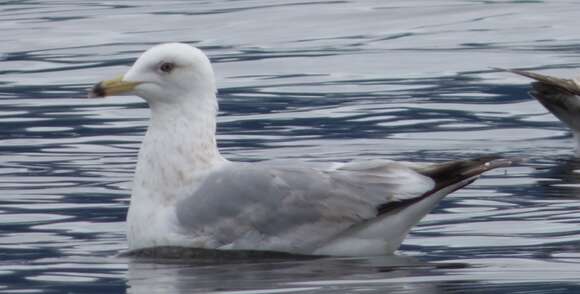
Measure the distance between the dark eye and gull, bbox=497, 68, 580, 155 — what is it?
3.97 m

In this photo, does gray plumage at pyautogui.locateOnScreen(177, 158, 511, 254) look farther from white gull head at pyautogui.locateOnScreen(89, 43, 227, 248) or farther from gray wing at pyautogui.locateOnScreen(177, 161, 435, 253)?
white gull head at pyautogui.locateOnScreen(89, 43, 227, 248)

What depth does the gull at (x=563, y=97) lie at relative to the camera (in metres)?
14.0

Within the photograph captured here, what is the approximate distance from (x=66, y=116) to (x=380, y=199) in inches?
269

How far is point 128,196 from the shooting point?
40.6ft

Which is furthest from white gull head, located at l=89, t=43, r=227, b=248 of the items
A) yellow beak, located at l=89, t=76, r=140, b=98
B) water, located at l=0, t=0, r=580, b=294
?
water, located at l=0, t=0, r=580, b=294

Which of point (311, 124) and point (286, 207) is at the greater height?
point (286, 207)

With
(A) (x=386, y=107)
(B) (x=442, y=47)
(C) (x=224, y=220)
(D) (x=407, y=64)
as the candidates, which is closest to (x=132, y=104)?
(A) (x=386, y=107)

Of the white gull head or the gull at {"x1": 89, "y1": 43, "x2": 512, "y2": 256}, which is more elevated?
the white gull head

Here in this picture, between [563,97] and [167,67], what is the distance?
429cm

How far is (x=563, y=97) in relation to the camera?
555 inches

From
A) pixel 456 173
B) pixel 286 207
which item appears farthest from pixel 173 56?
pixel 456 173

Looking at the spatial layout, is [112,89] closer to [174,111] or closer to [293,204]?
[174,111]

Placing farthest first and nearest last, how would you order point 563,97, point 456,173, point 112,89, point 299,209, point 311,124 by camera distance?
point 311,124 < point 563,97 < point 112,89 < point 299,209 < point 456,173

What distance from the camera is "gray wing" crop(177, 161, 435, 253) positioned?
1003cm
